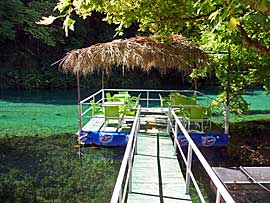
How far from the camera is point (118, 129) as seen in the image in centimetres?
966

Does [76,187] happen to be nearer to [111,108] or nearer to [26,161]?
[26,161]

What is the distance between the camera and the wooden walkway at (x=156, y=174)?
4898 millimetres

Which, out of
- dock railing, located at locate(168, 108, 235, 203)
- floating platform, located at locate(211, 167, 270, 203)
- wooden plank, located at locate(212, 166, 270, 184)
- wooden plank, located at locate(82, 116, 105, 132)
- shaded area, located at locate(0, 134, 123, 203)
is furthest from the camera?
wooden plank, located at locate(82, 116, 105, 132)

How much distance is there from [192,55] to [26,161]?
4.76 m

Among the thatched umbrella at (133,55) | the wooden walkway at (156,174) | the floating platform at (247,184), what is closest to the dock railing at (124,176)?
the wooden walkway at (156,174)

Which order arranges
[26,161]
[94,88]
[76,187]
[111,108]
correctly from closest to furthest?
[76,187] < [26,161] < [111,108] < [94,88]

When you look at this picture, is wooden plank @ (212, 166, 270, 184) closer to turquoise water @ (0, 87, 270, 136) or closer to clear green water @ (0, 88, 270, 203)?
clear green water @ (0, 88, 270, 203)

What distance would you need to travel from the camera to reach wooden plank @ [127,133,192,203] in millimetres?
4875

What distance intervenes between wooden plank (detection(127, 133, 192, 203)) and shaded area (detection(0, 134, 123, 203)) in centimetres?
77

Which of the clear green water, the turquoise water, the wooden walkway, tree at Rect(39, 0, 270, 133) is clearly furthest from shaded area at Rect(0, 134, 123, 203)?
tree at Rect(39, 0, 270, 133)

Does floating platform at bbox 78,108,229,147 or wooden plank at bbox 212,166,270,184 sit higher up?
floating platform at bbox 78,108,229,147

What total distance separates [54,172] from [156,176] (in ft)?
9.10

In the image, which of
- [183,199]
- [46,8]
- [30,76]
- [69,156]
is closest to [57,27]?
[46,8]

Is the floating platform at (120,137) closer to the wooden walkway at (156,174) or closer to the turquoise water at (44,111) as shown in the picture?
the wooden walkway at (156,174)
